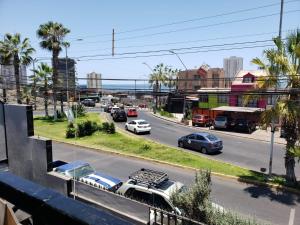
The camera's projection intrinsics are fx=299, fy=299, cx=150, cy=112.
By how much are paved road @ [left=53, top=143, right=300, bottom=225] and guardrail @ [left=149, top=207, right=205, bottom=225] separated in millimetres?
4759

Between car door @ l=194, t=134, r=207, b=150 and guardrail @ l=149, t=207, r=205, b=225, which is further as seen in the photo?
car door @ l=194, t=134, r=207, b=150

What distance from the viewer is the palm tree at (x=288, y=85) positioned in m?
14.6

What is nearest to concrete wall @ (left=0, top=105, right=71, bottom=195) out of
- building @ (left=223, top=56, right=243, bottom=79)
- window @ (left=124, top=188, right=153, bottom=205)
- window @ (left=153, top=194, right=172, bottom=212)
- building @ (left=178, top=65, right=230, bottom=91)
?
window @ (left=124, top=188, right=153, bottom=205)

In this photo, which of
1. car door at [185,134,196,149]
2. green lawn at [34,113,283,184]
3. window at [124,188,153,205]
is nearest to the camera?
window at [124,188,153,205]

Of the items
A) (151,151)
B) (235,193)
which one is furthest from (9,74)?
(235,193)

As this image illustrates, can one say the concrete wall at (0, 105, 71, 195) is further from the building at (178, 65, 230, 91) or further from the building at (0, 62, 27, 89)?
the building at (178, 65, 230, 91)

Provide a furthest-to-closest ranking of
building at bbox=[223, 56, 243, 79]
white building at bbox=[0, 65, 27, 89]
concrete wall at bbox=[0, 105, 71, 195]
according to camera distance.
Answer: building at bbox=[223, 56, 243, 79], white building at bbox=[0, 65, 27, 89], concrete wall at bbox=[0, 105, 71, 195]

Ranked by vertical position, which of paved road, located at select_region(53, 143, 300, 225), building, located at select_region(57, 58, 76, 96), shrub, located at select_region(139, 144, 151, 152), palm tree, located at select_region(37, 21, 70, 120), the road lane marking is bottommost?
paved road, located at select_region(53, 143, 300, 225)

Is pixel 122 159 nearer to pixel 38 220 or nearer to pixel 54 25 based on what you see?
pixel 38 220

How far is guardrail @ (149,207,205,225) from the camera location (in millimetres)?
8523

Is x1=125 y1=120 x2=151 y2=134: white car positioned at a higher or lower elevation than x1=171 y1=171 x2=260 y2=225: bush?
lower

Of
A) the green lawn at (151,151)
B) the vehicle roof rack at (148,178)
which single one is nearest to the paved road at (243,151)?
the green lawn at (151,151)

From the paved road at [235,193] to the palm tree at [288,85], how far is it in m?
2.17

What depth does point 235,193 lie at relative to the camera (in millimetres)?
14633
